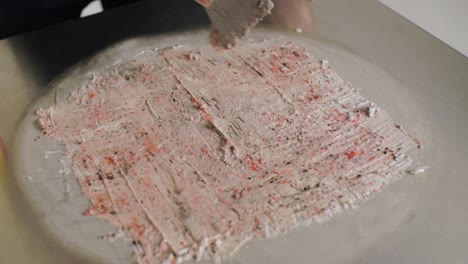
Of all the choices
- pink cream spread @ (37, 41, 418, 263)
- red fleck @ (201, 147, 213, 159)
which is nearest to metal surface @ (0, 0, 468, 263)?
pink cream spread @ (37, 41, 418, 263)

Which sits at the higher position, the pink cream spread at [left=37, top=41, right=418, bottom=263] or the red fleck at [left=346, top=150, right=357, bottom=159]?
the pink cream spread at [left=37, top=41, right=418, bottom=263]

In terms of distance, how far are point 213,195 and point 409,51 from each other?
59 cm

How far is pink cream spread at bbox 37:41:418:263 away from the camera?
34.3 inches

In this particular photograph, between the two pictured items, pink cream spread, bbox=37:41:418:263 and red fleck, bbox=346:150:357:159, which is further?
red fleck, bbox=346:150:357:159

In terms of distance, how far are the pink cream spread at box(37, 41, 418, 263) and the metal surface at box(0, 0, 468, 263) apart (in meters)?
0.05

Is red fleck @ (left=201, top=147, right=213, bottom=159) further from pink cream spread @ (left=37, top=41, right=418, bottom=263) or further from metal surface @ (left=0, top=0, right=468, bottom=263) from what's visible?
metal surface @ (left=0, top=0, right=468, bottom=263)

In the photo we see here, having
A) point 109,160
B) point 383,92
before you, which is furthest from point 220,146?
point 383,92

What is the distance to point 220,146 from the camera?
38.9 inches

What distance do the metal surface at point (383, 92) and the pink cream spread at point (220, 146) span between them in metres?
0.05

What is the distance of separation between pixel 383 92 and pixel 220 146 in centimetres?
36

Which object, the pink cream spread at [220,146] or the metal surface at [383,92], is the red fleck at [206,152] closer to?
the pink cream spread at [220,146]

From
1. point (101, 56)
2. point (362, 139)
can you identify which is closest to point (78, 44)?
point (101, 56)

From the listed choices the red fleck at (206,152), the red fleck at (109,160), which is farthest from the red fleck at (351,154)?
the red fleck at (109,160)

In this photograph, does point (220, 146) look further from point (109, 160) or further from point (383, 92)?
point (383, 92)
